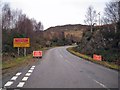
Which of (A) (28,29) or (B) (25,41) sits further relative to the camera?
(A) (28,29)

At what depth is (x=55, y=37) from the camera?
15525 centimetres

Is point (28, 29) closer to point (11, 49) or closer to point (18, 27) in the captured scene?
point (18, 27)

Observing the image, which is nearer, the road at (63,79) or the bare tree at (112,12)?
the road at (63,79)

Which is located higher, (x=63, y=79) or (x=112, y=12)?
(x=112, y=12)

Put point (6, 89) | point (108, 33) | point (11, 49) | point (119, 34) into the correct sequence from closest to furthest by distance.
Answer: point (6, 89), point (119, 34), point (11, 49), point (108, 33)

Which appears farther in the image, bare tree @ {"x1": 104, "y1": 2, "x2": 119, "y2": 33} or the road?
bare tree @ {"x1": 104, "y1": 2, "x2": 119, "y2": 33}

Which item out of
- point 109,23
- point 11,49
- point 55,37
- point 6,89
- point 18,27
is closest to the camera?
point 6,89

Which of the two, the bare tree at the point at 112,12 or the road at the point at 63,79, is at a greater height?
the bare tree at the point at 112,12

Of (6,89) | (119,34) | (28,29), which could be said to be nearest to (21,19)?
(28,29)

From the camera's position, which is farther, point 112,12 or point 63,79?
point 112,12

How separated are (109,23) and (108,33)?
8.15 meters

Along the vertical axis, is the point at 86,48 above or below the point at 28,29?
below

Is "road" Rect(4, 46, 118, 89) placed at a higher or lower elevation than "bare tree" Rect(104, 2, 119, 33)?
lower

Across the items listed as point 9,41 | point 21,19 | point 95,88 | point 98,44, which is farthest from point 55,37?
point 95,88
